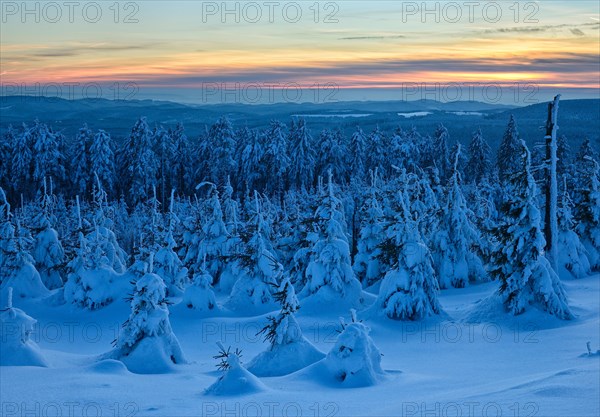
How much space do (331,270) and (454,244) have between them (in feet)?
27.7

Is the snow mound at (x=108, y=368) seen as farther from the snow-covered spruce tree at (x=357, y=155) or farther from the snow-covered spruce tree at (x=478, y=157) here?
the snow-covered spruce tree at (x=478, y=157)

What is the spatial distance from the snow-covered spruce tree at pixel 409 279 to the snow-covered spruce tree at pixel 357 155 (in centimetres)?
5221

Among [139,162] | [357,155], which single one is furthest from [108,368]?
[357,155]

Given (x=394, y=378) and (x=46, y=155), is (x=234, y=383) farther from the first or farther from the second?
(x=46, y=155)

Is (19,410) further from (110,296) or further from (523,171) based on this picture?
(110,296)

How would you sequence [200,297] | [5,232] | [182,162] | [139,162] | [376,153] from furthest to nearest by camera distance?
1. [376,153]
2. [182,162]
3. [139,162]
4. [5,232]
5. [200,297]

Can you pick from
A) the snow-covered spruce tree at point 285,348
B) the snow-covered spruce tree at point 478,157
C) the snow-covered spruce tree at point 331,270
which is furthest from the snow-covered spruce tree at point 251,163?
the snow-covered spruce tree at point 285,348

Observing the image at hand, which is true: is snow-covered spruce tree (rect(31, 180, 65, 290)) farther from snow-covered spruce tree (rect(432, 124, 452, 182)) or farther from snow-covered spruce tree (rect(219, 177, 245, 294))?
snow-covered spruce tree (rect(432, 124, 452, 182))

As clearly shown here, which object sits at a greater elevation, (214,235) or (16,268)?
(214,235)

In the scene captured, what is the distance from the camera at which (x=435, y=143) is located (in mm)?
81500

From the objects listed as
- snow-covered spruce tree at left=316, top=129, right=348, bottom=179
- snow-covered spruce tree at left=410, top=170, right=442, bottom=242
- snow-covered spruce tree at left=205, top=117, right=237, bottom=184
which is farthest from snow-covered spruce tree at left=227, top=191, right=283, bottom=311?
snow-covered spruce tree at left=316, top=129, right=348, bottom=179

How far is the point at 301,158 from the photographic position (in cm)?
7362

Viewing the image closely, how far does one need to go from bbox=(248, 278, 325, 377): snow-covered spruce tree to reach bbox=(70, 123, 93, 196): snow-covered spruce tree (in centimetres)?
5859

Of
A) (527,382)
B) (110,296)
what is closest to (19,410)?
(527,382)
